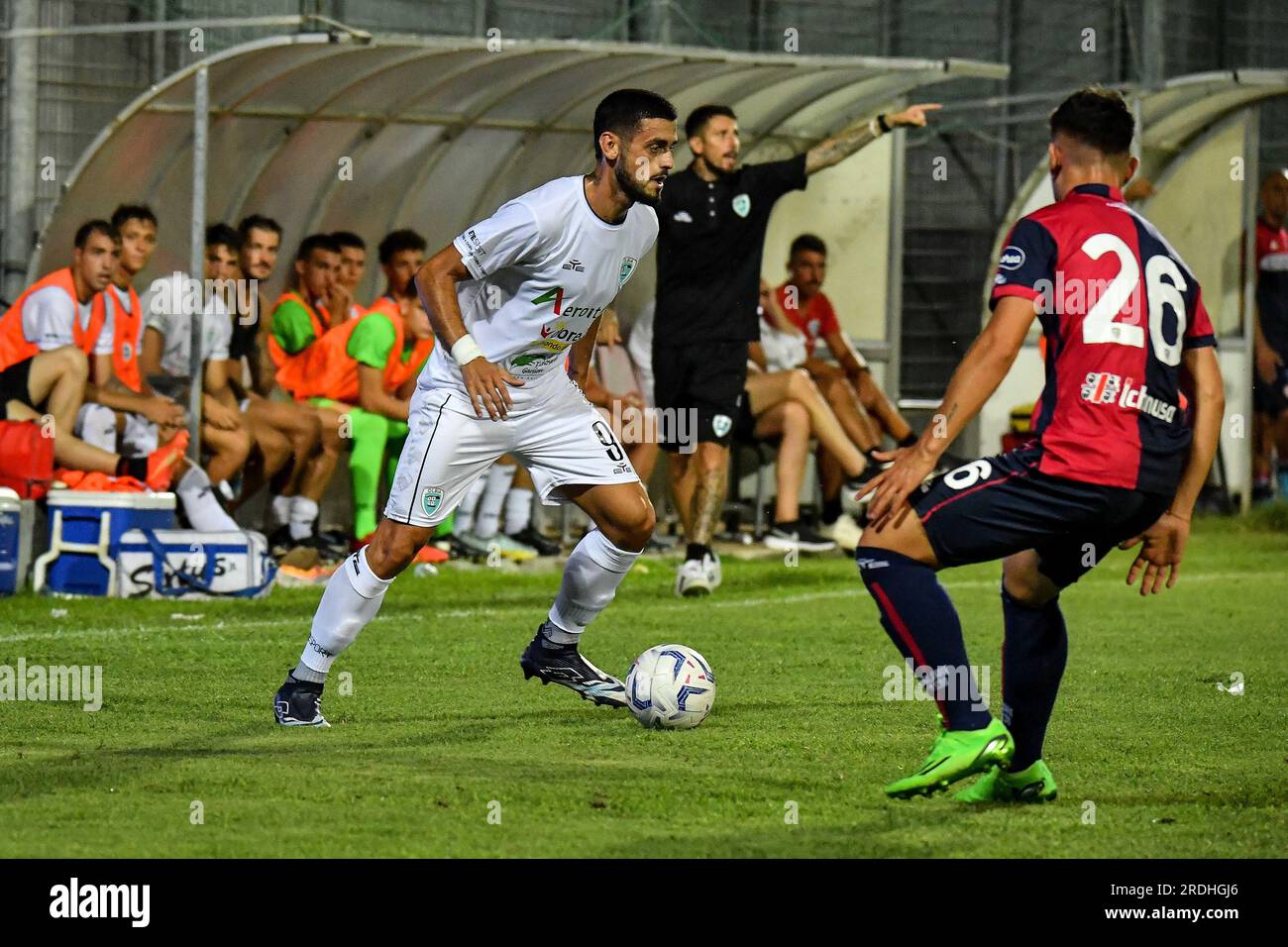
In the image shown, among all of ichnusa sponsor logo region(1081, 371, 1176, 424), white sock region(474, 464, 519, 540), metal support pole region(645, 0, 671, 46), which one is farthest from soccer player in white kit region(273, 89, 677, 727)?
metal support pole region(645, 0, 671, 46)

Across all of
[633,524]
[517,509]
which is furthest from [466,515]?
[633,524]

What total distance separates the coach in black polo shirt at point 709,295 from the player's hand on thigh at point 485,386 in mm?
4799

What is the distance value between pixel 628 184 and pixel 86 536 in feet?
15.5

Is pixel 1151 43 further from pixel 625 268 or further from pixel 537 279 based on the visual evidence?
pixel 537 279

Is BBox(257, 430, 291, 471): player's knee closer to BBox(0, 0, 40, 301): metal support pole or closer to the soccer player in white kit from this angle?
BBox(0, 0, 40, 301): metal support pole

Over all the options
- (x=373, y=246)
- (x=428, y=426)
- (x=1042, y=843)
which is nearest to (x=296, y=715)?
(x=428, y=426)

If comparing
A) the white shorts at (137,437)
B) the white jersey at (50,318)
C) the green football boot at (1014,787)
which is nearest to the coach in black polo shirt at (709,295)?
the white shorts at (137,437)

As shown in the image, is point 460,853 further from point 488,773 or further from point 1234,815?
point 1234,815

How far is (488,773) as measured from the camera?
19.6 ft

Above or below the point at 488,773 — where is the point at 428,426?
above

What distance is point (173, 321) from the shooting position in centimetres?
1262

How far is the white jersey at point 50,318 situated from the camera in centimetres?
1119

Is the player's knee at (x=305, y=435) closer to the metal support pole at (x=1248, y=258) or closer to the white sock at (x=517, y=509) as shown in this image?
the white sock at (x=517, y=509)

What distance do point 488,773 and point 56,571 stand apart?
209 inches
